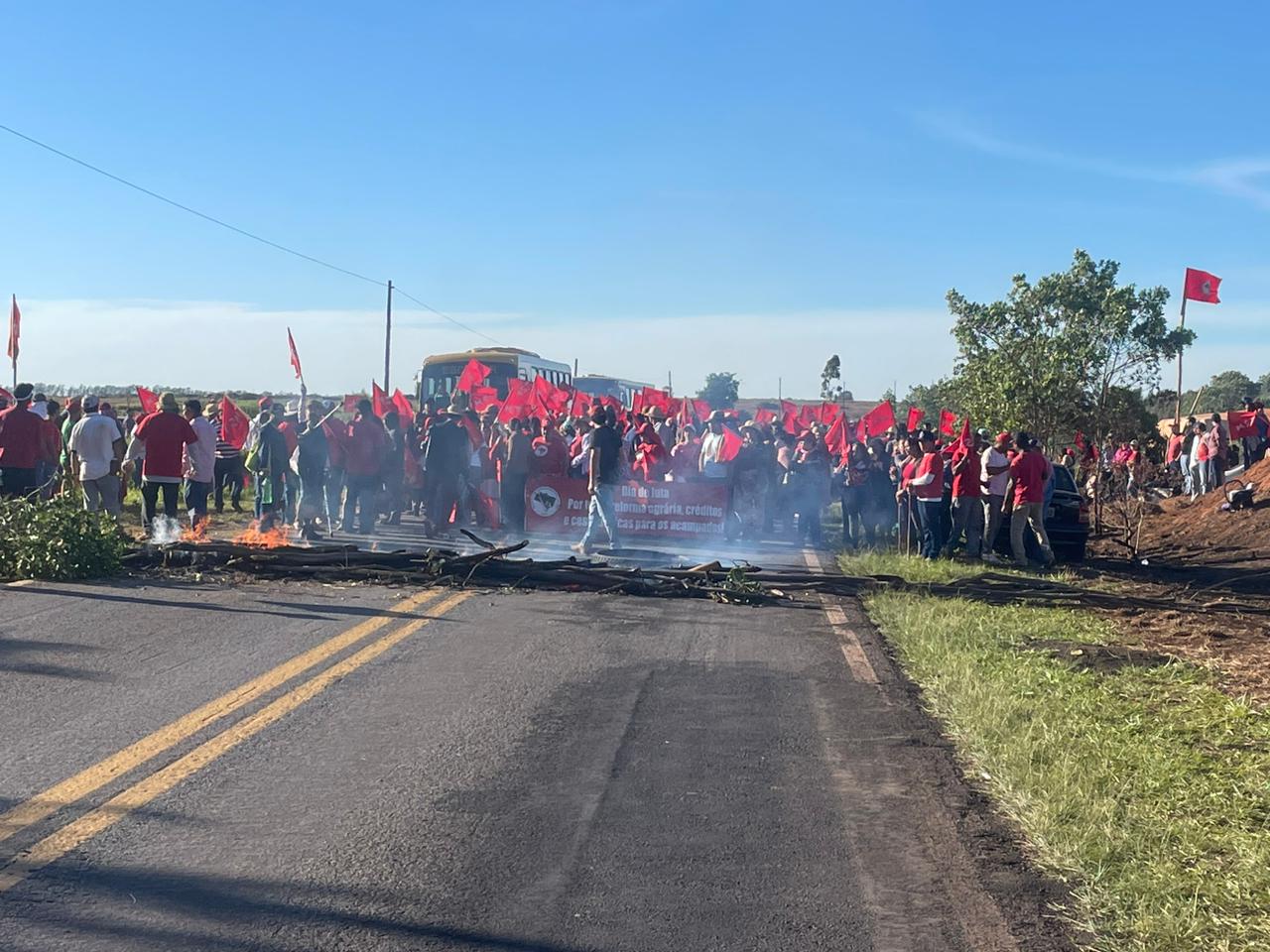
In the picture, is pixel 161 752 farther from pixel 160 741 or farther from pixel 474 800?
pixel 474 800

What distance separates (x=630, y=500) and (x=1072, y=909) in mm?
13464

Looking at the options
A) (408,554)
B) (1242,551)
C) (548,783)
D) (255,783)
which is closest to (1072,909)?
(548,783)

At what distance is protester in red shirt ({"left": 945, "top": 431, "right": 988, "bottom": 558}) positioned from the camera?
16750 mm

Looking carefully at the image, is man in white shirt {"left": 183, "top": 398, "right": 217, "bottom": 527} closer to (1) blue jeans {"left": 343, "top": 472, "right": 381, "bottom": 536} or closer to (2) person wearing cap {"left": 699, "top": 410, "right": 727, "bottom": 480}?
(1) blue jeans {"left": 343, "top": 472, "right": 381, "bottom": 536}

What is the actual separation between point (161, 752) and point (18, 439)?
386 inches

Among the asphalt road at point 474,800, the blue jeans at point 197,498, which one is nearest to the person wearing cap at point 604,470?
the blue jeans at point 197,498

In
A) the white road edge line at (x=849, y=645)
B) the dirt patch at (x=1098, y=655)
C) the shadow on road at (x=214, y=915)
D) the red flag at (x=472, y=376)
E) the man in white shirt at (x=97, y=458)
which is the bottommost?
the shadow on road at (x=214, y=915)

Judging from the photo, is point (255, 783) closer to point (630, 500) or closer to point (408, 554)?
point (408, 554)

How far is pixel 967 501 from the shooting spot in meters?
16.8

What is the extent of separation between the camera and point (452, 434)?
18141mm

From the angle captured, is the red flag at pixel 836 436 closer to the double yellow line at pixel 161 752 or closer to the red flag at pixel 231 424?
the red flag at pixel 231 424

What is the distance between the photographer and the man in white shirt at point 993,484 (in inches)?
666

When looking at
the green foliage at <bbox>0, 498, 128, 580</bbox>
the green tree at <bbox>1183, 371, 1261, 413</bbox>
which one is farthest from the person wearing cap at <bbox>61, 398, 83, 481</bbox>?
the green tree at <bbox>1183, 371, 1261, 413</bbox>

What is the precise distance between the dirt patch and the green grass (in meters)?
0.14
